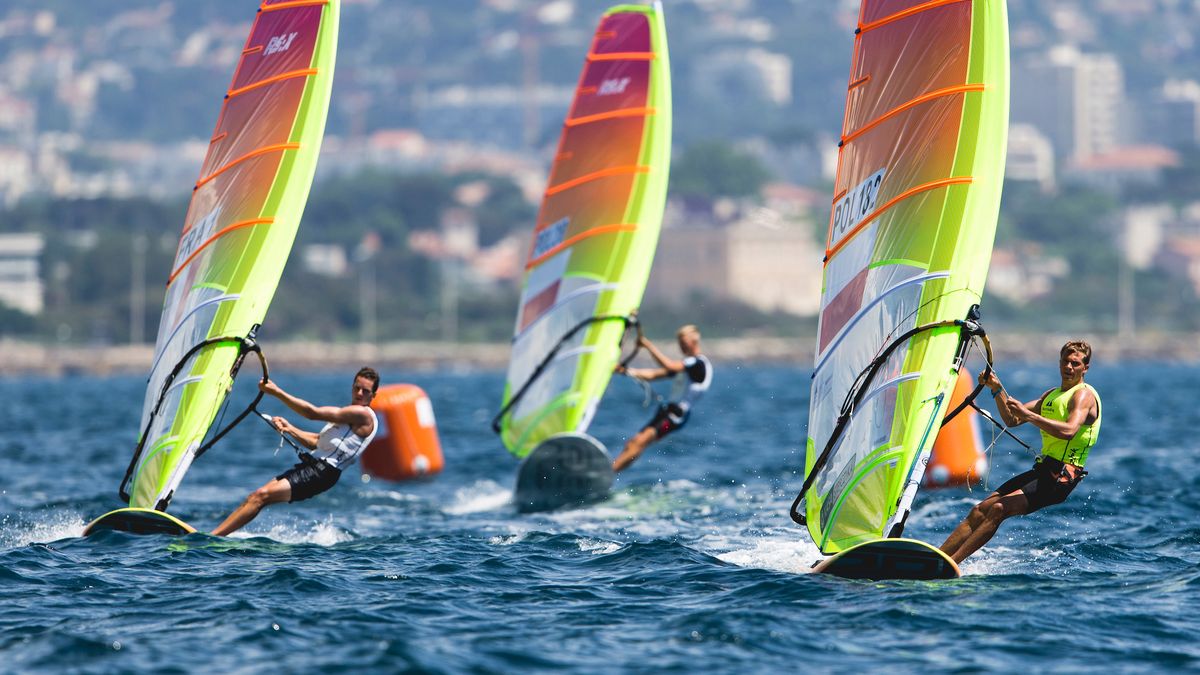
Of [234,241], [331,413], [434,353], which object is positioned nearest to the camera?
[331,413]

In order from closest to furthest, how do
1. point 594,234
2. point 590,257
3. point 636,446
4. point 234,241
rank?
point 234,241, point 636,446, point 590,257, point 594,234

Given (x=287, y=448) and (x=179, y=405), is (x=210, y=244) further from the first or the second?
(x=287, y=448)

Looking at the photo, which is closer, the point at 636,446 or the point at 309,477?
the point at 309,477

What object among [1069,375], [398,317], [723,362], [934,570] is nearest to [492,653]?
[934,570]

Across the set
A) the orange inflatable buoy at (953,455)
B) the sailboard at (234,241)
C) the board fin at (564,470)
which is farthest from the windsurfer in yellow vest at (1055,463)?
the orange inflatable buoy at (953,455)

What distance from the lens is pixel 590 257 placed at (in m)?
18.8

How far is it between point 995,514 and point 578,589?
2.37m

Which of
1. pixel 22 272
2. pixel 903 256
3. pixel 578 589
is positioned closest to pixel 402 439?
pixel 578 589

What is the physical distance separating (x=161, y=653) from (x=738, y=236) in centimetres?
12506

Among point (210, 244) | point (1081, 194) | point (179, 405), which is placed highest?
point (1081, 194)

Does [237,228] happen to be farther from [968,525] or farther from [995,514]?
[995,514]

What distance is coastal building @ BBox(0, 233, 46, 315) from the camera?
131250 mm

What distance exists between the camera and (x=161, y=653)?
10172 millimetres

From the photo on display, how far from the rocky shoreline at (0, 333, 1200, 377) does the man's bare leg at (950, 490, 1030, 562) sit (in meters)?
91.4
